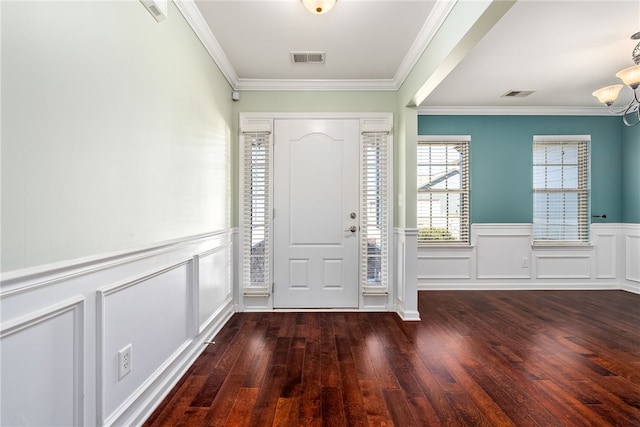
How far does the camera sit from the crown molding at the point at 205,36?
224cm

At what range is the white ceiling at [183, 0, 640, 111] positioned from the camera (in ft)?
7.79

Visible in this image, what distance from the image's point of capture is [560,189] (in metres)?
4.67

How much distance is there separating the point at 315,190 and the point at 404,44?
1656mm

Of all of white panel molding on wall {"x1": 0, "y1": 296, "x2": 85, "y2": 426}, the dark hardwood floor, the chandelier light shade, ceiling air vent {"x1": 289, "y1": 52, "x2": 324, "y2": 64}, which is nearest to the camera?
white panel molding on wall {"x1": 0, "y1": 296, "x2": 85, "y2": 426}

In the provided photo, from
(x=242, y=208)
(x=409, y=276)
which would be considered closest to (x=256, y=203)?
(x=242, y=208)

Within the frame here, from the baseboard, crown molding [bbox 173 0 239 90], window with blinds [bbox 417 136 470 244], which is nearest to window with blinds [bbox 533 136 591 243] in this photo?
the baseboard

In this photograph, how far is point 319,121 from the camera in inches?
143

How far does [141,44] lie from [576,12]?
3003 millimetres

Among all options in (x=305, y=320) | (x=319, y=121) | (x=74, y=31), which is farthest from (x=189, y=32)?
(x=305, y=320)

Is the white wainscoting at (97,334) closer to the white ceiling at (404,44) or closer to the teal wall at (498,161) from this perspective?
the white ceiling at (404,44)

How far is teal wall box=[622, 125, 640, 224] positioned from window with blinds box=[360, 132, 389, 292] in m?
3.70

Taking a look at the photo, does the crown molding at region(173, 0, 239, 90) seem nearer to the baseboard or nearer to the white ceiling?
the white ceiling

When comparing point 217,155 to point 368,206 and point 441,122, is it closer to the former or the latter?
point 368,206

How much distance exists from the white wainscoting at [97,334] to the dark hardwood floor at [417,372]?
10.8 inches
